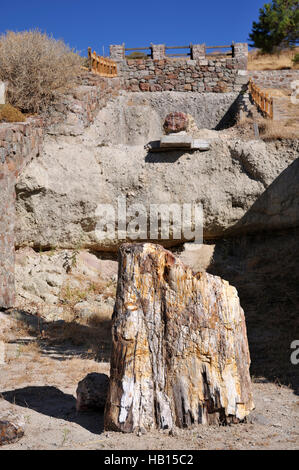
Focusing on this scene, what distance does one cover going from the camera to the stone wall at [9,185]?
902cm

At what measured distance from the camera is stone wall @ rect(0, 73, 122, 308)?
909 centimetres

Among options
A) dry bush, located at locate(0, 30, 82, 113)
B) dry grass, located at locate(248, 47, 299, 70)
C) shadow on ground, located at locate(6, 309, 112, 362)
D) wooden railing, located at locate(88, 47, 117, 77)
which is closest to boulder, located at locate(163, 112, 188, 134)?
dry bush, located at locate(0, 30, 82, 113)

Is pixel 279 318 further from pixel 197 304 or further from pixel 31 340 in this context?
pixel 197 304

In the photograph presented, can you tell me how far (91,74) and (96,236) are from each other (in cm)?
598

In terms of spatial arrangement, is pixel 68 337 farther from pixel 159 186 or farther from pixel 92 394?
pixel 159 186

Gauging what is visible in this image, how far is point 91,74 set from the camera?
47.6 ft

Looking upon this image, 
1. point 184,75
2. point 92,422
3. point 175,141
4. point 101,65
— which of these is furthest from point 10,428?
point 184,75

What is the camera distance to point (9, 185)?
31.1ft

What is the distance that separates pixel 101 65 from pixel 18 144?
853 centimetres

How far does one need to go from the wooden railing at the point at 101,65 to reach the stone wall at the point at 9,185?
6.84 m

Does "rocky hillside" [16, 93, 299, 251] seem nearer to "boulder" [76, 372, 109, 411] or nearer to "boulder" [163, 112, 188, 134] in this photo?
"boulder" [163, 112, 188, 134]

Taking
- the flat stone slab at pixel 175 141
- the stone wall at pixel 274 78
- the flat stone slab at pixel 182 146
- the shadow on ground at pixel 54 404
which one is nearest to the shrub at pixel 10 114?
the flat stone slab at pixel 182 146

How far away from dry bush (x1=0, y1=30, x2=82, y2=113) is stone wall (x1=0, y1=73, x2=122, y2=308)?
40 cm

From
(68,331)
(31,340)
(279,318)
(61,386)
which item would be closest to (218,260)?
(279,318)
